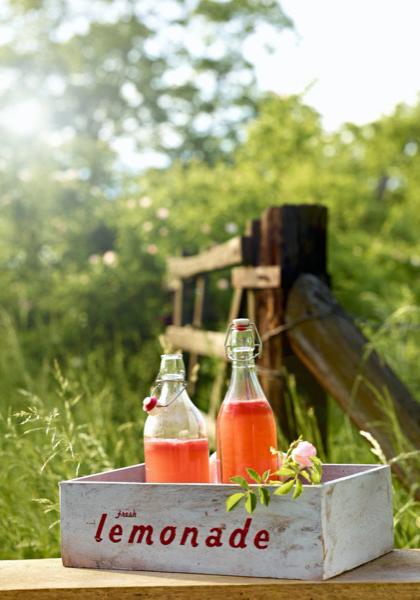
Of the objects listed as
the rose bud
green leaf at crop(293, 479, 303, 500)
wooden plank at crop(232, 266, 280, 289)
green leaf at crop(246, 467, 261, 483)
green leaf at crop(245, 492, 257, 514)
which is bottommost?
green leaf at crop(245, 492, 257, 514)

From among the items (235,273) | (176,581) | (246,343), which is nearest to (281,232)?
(235,273)

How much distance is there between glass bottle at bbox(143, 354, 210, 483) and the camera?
1.90 meters

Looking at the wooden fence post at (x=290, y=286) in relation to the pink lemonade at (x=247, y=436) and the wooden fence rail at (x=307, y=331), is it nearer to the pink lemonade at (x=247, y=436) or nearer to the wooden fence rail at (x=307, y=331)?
the wooden fence rail at (x=307, y=331)

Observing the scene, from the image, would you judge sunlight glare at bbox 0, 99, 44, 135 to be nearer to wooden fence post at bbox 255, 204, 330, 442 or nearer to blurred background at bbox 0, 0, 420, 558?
blurred background at bbox 0, 0, 420, 558

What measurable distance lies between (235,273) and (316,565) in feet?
8.31

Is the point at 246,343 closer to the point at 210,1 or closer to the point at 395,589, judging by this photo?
the point at 395,589

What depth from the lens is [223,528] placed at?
179 centimetres

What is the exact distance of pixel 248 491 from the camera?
174cm

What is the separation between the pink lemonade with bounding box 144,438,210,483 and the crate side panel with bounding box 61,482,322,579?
0.23 ft

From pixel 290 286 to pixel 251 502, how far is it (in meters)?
2.05

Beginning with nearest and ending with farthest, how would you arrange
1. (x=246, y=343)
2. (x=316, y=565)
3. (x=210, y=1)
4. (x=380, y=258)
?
(x=316, y=565) < (x=246, y=343) < (x=380, y=258) < (x=210, y=1)

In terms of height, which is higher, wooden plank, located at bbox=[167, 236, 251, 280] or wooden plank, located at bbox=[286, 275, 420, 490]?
wooden plank, located at bbox=[167, 236, 251, 280]

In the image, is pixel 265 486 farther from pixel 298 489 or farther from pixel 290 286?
pixel 290 286

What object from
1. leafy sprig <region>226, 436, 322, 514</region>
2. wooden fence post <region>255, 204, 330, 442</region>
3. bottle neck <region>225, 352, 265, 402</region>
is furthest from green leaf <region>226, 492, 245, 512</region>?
wooden fence post <region>255, 204, 330, 442</region>
